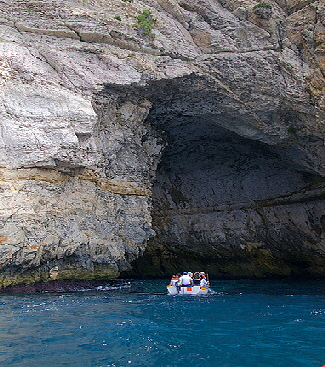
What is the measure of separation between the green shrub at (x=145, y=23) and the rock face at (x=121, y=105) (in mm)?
72

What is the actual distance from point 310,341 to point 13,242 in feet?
32.7

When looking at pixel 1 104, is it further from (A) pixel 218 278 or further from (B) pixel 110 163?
(A) pixel 218 278

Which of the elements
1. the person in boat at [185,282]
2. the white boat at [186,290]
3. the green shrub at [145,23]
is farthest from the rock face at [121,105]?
the person in boat at [185,282]

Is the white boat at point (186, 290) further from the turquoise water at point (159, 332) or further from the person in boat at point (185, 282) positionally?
the turquoise water at point (159, 332)

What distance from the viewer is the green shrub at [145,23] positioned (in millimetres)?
16625

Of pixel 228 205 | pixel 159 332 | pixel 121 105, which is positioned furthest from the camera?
pixel 228 205

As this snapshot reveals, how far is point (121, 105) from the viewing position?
56.3 ft

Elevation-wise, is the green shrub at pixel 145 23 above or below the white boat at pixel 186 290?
above

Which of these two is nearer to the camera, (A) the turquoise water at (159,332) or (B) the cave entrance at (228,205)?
(A) the turquoise water at (159,332)

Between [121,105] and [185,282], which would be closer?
[185,282]

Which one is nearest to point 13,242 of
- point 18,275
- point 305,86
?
point 18,275

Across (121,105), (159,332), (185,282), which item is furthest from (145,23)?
(159,332)

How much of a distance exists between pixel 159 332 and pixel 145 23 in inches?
537

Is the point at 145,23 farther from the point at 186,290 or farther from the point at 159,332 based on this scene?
the point at 159,332
